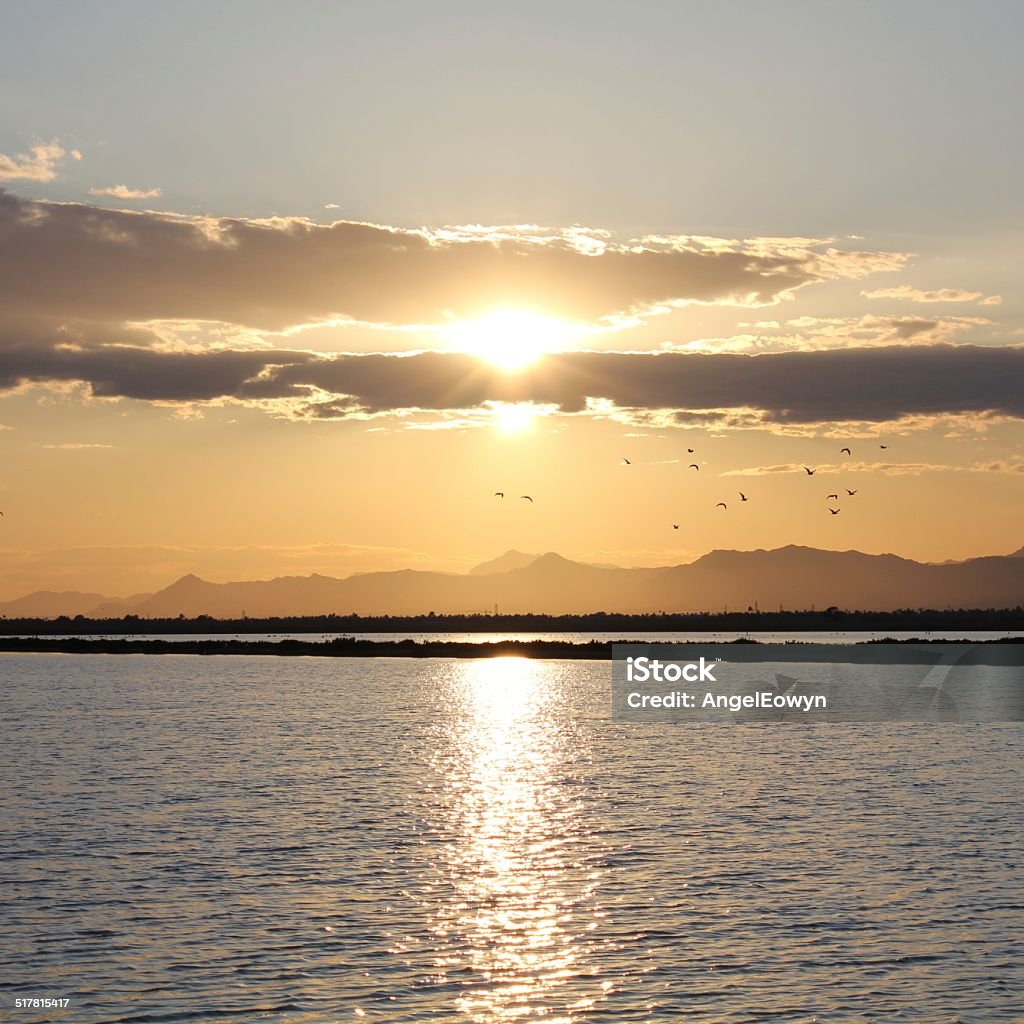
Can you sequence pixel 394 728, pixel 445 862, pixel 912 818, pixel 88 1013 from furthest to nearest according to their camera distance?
pixel 394 728
pixel 912 818
pixel 445 862
pixel 88 1013

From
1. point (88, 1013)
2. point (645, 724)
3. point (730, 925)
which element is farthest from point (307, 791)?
point (645, 724)

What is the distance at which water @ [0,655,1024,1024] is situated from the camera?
2580 centimetres

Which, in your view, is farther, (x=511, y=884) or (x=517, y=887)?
(x=511, y=884)

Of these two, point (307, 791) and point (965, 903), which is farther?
point (307, 791)

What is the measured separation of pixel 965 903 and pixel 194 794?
32.7 m

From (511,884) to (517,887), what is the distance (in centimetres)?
44

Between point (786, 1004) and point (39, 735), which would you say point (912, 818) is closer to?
point (786, 1004)

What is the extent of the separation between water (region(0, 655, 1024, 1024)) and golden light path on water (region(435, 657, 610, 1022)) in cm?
12

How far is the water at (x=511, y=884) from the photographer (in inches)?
1016

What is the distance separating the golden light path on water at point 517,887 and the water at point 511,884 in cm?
12

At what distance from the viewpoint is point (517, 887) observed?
35.8 meters

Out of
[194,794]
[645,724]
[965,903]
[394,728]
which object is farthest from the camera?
[645,724]

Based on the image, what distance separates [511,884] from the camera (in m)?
36.2

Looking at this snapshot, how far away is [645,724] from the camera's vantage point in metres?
100
